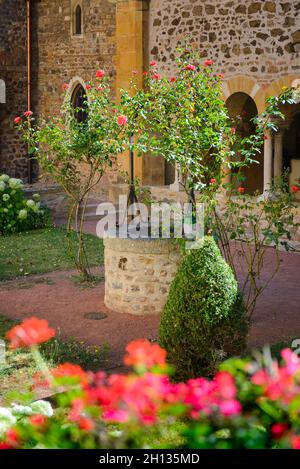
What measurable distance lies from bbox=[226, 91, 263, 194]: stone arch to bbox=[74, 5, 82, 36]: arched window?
474 centimetres

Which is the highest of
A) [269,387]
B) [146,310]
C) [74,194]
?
[74,194]

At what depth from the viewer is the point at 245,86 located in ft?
43.6

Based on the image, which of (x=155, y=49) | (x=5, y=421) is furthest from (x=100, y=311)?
(x=155, y=49)

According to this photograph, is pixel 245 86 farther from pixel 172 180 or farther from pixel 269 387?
pixel 269 387

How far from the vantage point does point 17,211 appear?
13.6 meters

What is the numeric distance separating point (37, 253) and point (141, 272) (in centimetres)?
368

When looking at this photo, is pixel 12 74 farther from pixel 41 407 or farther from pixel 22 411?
pixel 22 411

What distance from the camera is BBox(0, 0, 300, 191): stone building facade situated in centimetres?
1291

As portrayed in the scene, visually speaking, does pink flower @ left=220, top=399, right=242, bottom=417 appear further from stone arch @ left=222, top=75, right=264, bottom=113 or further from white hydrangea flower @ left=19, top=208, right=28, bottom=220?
white hydrangea flower @ left=19, top=208, right=28, bottom=220

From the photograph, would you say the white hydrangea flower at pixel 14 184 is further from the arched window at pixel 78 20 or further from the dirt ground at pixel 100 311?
the arched window at pixel 78 20

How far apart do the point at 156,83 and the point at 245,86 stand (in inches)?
173

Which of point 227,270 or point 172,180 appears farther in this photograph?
point 172,180

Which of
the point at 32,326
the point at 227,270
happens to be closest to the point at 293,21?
the point at 227,270

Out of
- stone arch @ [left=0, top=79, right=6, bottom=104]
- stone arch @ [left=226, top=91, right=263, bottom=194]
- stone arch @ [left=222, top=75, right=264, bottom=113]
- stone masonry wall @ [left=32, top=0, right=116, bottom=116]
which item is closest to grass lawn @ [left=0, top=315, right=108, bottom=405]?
stone arch @ [left=222, top=75, right=264, bottom=113]
